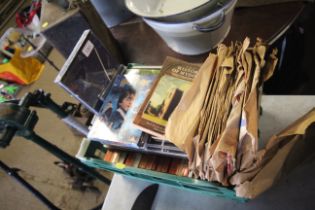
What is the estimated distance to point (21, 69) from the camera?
7.29 ft

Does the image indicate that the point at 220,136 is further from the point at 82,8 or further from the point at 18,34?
the point at 18,34

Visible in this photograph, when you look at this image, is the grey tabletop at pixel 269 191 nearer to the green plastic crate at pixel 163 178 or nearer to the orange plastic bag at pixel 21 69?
the green plastic crate at pixel 163 178

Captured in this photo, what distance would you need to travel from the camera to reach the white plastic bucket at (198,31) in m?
0.70

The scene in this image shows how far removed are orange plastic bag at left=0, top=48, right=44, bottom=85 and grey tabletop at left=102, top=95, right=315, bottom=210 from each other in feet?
5.84

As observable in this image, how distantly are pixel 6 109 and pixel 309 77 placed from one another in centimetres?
128

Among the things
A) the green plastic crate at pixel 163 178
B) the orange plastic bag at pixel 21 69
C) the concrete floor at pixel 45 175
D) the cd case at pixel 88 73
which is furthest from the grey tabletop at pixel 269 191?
the orange plastic bag at pixel 21 69

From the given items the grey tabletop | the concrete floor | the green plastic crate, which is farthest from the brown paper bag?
the concrete floor

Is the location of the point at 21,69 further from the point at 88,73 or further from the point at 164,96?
the point at 164,96

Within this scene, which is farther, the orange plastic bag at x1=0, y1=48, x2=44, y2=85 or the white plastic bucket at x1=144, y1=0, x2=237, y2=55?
the orange plastic bag at x1=0, y1=48, x2=44, y2=85

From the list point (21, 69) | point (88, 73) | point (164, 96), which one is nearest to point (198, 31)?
point (164, 96)

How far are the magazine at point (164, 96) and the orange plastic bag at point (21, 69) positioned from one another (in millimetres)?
1892

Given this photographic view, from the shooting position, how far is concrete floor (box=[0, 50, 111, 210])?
1.56m

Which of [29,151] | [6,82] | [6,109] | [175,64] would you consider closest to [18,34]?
[6,82]

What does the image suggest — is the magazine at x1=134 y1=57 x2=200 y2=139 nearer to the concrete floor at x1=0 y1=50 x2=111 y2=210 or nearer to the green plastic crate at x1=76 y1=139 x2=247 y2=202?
the green plastic crate at x1=76 y1=139 x2=247 y2=202
